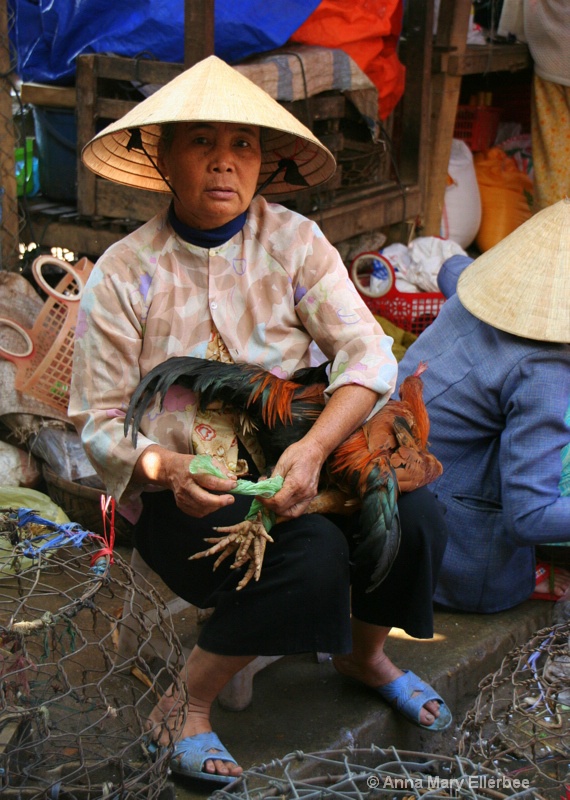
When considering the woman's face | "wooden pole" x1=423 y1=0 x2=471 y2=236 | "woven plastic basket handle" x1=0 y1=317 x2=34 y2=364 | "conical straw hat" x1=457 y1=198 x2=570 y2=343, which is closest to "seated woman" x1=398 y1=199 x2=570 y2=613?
"conical straw hat" x1=457 y1=198 x2=570 y2=343

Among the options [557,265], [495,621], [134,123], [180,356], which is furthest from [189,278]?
[495,621]

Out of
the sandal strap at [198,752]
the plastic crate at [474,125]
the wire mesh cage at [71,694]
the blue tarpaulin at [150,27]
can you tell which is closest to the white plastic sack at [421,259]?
the blue tarpaulin at [150,27]

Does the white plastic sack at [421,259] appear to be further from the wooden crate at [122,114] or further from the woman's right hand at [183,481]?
the woman's right hand at [183,481]

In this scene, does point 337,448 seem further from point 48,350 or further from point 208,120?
point 48,350

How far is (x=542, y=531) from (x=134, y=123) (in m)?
1.54

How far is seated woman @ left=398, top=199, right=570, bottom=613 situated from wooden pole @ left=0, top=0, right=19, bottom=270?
6.87 ft

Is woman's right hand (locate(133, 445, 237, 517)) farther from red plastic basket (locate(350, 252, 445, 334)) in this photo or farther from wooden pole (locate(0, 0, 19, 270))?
red plastic basket (locate(350, 252, 445, 334))

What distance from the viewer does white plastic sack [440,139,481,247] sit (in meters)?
6.02

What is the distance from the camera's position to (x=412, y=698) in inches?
95.7

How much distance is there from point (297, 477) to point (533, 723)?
77 centimetres

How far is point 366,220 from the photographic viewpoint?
5012 mm

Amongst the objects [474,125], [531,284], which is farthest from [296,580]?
[474,125]

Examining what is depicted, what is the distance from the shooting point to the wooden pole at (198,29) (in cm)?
347

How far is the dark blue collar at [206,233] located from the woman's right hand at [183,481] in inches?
22.1
